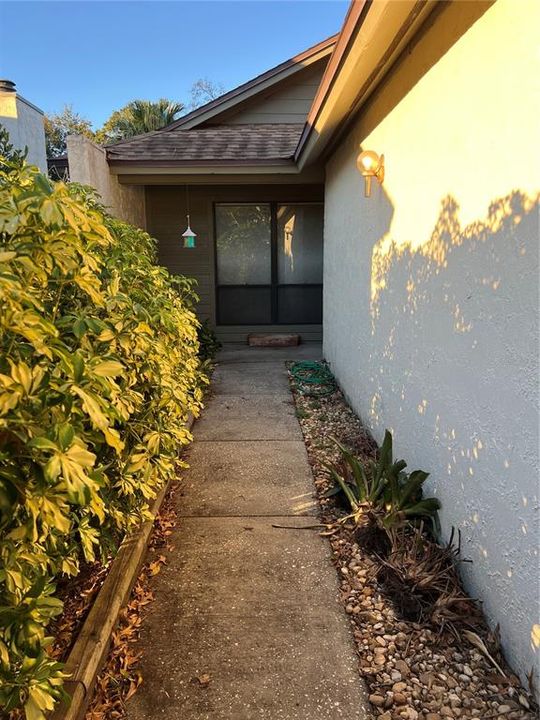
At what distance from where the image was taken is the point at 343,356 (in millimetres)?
6422

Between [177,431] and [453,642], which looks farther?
[177,431]

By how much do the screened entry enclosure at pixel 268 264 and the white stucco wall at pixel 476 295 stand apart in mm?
5980

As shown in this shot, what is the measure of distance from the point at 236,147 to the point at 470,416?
6621 mm

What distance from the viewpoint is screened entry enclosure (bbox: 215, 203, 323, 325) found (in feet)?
33.2

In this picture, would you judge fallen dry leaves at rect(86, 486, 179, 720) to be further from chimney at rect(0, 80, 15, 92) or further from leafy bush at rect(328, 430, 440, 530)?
chimney at rect(0, 80, 15, 92)

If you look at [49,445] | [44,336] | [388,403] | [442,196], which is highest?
[442,196]

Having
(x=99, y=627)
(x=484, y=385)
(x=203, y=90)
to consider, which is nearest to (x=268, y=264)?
(x=484, y=385)

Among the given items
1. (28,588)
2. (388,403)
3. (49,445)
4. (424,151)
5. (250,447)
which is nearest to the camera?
(49,445)

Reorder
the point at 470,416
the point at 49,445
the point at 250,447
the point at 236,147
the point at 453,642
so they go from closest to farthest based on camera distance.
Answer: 1. the point at 49,445
2. the point at 453,642
3. the point at 470,416
4. the point at 250,447
5. the point at 236,147

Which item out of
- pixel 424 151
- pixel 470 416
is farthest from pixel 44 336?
pixel 424 151

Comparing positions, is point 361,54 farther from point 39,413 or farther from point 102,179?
point 102,179

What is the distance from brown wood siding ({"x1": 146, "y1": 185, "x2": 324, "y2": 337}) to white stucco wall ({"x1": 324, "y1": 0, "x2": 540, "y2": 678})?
5871mm

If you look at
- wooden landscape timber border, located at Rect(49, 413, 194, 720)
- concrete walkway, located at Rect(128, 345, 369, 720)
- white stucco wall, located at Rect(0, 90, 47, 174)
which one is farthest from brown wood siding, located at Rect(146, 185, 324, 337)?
wooden landscape timber border, located at Rect(49, 413, 194, 720)

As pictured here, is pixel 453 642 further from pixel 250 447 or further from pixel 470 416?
pixel 250 447
